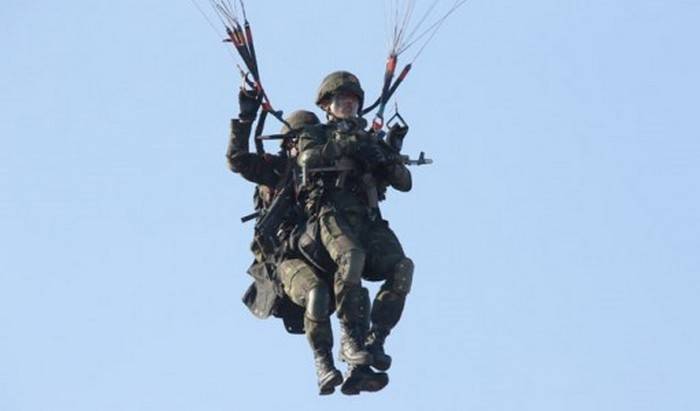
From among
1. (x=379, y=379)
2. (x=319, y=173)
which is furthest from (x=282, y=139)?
(x=379, y=379)

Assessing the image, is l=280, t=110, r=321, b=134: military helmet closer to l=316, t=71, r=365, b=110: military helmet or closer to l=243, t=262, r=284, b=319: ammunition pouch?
l=316, t=71, r=365, b=110: military helmet

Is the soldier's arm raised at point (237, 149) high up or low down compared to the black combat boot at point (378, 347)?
up

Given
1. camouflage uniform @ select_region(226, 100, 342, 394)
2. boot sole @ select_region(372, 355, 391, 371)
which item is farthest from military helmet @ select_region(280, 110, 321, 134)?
boot sole @ select_region(372, 355, 391, 371)

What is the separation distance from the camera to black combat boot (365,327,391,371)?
30703 millimetres

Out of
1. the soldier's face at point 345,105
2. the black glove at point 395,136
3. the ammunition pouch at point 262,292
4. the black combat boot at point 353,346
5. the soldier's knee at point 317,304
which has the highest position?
the soldier's face at point 345,105

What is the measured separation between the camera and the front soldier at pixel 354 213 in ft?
102

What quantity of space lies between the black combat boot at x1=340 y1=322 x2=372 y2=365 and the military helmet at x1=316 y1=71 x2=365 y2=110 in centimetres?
220

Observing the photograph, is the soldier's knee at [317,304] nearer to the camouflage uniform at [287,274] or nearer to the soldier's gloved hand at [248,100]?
the camouflage uniform at [287,274]

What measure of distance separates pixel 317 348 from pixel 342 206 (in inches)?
54.0

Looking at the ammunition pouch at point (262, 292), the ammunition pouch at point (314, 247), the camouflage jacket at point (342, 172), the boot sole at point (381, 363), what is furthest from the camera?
the ammunition pouch at point (262, 292)

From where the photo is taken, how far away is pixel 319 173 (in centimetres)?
3138

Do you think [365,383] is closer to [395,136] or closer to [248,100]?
[395,136]

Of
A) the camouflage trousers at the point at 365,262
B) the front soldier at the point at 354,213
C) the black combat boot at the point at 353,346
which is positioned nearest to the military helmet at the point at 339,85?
the front soldier at the point at 354,213

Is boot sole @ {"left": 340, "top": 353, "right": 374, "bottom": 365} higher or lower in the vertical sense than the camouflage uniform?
lower
